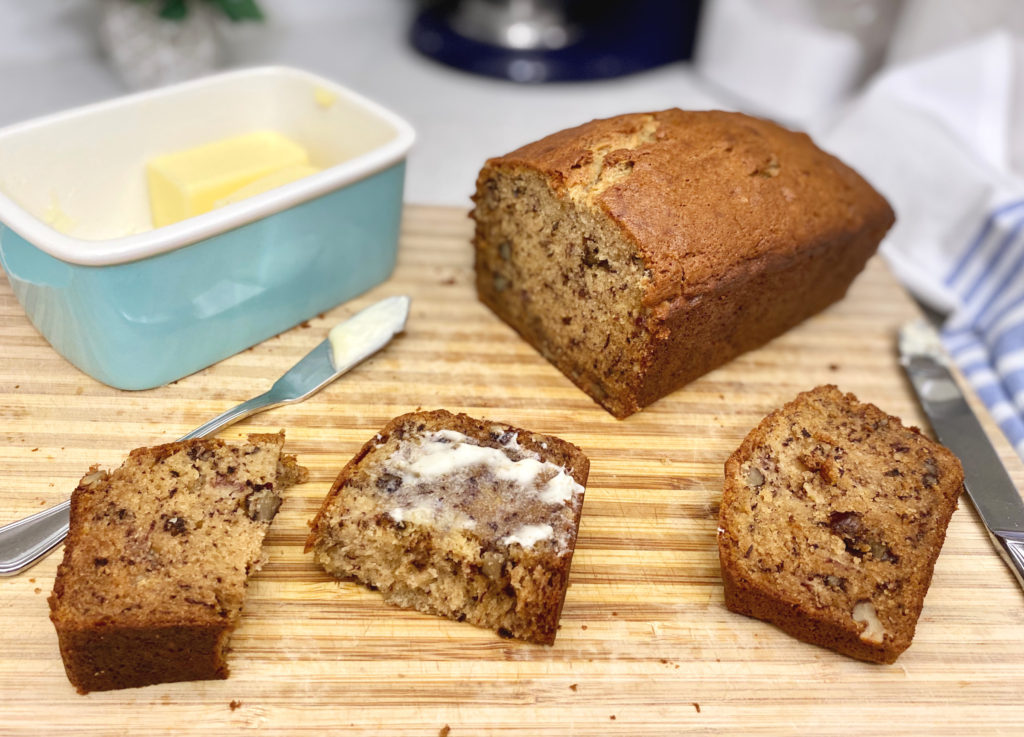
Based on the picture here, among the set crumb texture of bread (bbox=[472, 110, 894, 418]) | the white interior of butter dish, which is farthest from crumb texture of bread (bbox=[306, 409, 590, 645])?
the white interior of butter dish

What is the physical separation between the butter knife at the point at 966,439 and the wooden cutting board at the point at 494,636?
0.06 metres

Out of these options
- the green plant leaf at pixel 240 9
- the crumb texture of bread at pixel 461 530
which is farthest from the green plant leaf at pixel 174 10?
the crumb texture of bread at pixel 461 530

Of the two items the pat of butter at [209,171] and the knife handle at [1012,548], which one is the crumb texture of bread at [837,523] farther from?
the pat of butter at [209,171]

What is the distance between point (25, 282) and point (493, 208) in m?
1.35

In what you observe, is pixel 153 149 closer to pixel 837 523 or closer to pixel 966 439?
pixel 837 523

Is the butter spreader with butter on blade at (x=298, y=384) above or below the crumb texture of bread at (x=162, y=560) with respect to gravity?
below

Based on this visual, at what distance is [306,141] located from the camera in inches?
117

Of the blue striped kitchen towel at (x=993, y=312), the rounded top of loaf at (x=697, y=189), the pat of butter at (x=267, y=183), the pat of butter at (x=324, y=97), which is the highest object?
the rounded top of loaf at (x=697, y=189)

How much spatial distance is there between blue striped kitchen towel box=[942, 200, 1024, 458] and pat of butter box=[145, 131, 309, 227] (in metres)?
2.52

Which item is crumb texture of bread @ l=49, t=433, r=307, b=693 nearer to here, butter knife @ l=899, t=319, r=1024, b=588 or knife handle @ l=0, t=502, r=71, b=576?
knife handle @ l=0, t=502, r=71, b=576

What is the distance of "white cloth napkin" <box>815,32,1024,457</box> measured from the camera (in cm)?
325

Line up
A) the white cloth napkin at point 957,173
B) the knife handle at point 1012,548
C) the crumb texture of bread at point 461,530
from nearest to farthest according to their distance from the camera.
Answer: the crumb texture of bread at point 461,530
the knife handle at point 1012,548
the white cloth napkin at point 957,173

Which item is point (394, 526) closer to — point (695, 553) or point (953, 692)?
point (695, 553)

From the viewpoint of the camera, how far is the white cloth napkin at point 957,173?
10.7 ft
